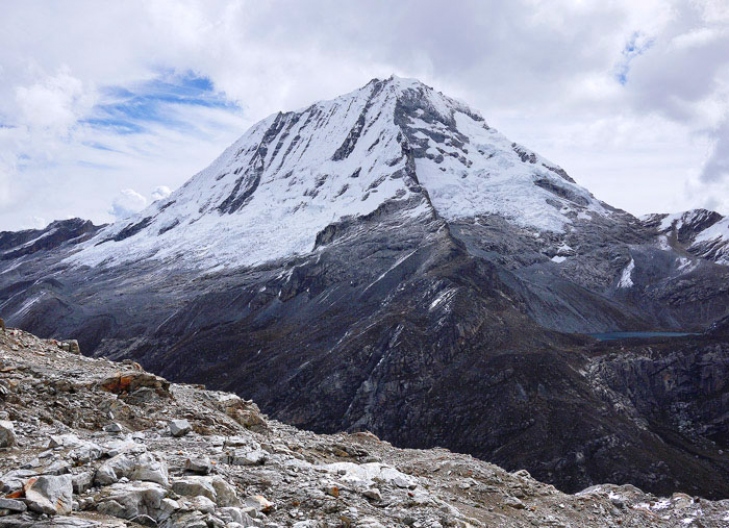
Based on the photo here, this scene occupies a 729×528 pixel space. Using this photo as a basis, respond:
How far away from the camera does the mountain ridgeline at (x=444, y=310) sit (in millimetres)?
75438

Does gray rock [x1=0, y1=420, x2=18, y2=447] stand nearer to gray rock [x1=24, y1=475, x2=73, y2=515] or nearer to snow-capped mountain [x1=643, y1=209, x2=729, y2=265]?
gray rock [x1=24, y1=475, x2=73, y2=515]

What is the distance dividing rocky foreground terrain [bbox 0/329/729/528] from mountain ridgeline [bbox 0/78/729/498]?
4465cm

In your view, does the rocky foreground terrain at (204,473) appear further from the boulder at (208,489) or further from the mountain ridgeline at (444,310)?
the mountain ridgeline at (444,310)

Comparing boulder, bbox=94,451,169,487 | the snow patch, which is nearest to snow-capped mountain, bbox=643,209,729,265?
the snow patch

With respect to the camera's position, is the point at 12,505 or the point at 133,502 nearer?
the point at 12,505

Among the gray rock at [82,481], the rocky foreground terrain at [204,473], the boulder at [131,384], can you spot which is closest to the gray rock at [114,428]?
the rocky foreground terrain at [204,473]

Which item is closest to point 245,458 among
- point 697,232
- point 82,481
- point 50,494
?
point 82,481

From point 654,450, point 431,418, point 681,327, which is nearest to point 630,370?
point 654,450

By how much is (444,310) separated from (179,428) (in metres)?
83.6

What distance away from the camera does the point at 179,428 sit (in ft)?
56.5

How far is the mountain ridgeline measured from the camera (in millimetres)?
75438

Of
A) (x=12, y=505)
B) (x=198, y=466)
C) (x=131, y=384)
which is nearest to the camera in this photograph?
(x=12, y=505)

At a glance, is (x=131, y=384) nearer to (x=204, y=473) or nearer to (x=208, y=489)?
(x=204, y=473)

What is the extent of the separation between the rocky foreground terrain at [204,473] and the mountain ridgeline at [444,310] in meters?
44.6
